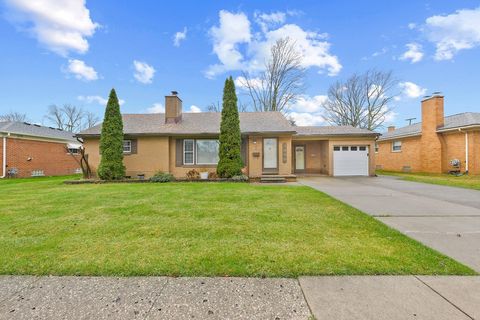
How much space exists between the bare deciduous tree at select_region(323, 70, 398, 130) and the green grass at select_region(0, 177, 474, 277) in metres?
29.0

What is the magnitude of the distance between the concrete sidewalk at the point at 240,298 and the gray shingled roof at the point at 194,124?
11265mm

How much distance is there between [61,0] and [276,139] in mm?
11729

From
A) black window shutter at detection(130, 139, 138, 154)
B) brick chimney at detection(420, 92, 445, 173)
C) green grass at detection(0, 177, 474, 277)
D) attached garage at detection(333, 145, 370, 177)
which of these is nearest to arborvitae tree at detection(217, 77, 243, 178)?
black window shutter at detection(130, 139, 138, 154)

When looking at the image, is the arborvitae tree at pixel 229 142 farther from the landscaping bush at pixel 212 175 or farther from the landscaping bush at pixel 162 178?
the landscaping bush at pixel 162 178

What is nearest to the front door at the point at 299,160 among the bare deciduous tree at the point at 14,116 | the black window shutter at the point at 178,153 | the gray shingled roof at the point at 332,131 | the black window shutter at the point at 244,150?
the gray shingled roof at the point at 332,131

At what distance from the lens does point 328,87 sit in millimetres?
31750

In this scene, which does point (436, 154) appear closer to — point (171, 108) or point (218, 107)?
point (171, 108)

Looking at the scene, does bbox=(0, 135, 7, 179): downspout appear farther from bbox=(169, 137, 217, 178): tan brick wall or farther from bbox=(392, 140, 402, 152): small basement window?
bbox=(392, 140, 402, 152): small basement window

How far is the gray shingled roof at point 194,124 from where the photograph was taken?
1362 centimetres

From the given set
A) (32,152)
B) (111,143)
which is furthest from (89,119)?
(111,143)

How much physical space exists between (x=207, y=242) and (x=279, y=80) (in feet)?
86.5

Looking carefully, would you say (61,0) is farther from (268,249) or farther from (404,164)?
(404,164)

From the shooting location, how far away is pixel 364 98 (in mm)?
30547

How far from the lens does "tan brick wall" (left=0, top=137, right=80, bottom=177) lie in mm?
16156
